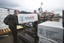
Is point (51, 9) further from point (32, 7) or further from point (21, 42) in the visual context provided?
point (21, 42)

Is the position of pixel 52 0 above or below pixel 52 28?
above

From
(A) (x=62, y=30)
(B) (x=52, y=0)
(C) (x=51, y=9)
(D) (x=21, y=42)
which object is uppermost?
(B) (x=52, y=0)

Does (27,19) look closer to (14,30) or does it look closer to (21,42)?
(14,30)

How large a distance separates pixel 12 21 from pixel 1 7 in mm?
1923

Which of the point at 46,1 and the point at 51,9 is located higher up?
the point at 46,1

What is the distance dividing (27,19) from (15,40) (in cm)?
70

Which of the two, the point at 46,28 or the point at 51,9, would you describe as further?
the point at 51,9

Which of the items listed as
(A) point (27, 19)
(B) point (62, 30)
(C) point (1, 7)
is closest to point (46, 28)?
(B) point (62, 30)

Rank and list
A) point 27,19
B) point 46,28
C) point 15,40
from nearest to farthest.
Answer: point 46,28
point 27,19
point 15,40

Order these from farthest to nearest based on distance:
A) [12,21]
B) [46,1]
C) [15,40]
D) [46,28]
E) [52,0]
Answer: [46,1] → [52,0] → [15,40] → [12,21] → [46,28]

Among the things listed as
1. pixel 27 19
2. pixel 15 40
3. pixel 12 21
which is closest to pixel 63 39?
pixel 27 19

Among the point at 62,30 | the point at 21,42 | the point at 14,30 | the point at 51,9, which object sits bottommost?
the point at 21,42

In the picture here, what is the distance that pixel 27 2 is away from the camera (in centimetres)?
310

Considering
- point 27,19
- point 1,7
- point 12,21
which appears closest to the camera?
point 27,19
